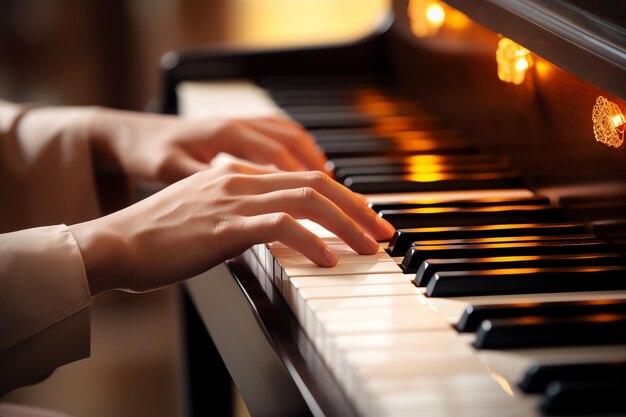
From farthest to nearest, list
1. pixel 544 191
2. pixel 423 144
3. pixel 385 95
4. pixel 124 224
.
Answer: pixel 385 95 < pixel 423 144 < pixel 544 191 < pixel 124 224

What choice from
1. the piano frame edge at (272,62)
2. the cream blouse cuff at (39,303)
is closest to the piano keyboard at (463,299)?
the cream blouse cuff at (39,303)

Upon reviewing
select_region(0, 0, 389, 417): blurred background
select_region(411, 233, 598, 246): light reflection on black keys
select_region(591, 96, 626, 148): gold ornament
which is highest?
select_region(591, 96, 626, 148): gold ornament

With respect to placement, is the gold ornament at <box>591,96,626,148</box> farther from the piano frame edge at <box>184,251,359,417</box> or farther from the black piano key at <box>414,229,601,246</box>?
the piano frame edge at <box>184,251,359,417</box>

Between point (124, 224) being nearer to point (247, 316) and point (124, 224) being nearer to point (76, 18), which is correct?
point (247, 316)

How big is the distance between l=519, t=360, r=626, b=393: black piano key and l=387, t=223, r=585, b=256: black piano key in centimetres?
36

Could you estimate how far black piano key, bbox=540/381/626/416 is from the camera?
26.8 inches

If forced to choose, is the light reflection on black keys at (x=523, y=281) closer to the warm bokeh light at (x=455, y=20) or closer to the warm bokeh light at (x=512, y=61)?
the warm bokeh light at (x=512, y=61)

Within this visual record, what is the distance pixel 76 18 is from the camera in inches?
144

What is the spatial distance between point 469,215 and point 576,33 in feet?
0.92

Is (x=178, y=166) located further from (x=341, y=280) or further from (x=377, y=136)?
(x=341, y=280)

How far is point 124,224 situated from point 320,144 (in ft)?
1.90

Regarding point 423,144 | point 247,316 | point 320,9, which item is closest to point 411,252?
point 247,316

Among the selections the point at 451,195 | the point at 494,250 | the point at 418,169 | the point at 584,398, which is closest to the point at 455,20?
the point at 418,169

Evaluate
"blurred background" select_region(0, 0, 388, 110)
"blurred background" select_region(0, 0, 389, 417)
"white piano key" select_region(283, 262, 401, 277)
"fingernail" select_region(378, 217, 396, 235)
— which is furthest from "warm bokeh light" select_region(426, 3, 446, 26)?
"blurred background" select_region(0, 0, 388, 110)
